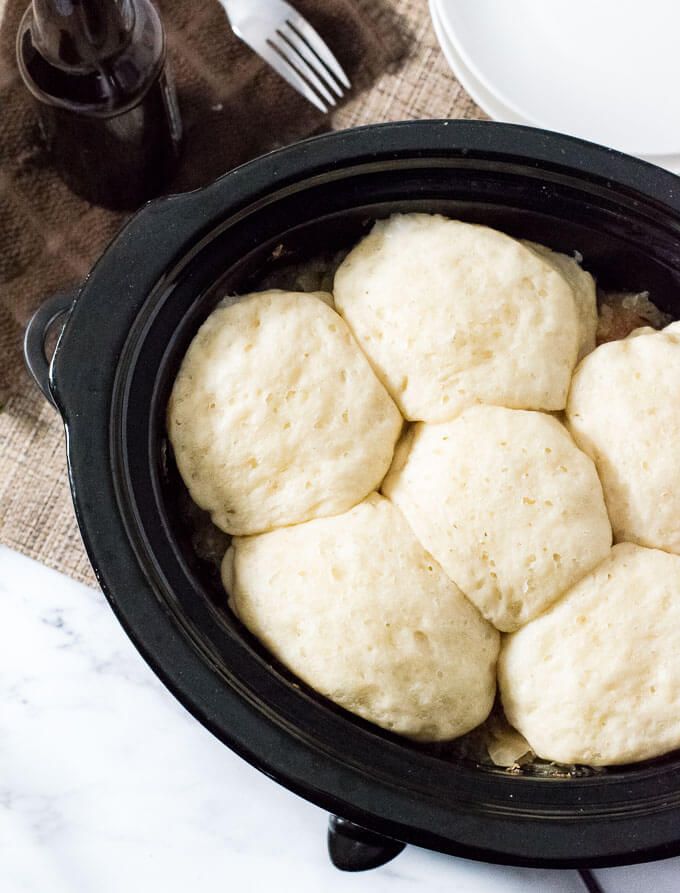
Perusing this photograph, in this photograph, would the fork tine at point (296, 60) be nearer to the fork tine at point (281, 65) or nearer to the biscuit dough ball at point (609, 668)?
the fork tine at point (281, 65)

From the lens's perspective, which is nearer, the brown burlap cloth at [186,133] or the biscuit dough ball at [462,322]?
the biscuit dough ball at [462,322]

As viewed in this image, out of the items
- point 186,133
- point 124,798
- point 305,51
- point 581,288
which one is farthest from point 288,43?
point 124,798

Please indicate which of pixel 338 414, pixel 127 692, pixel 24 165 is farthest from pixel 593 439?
pixel 24 165

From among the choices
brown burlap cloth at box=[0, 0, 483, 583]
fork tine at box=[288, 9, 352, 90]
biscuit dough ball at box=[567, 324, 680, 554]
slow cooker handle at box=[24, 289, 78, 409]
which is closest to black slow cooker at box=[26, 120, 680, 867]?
slow cooker handle at box=[24, 289, 78, 409]

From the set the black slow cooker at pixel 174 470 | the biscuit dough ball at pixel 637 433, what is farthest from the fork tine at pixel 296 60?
the biscuit dough ball at pixel 637 433

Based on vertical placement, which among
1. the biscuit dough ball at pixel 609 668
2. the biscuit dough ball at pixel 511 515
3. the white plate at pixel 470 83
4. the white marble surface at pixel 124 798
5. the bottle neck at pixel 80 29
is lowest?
the white marble surface at pixel 124 798

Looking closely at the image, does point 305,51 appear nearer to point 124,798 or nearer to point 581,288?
point 581,288

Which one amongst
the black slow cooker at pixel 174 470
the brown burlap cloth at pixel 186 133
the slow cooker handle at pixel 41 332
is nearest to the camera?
the black slow cooker at pixel 174 470
